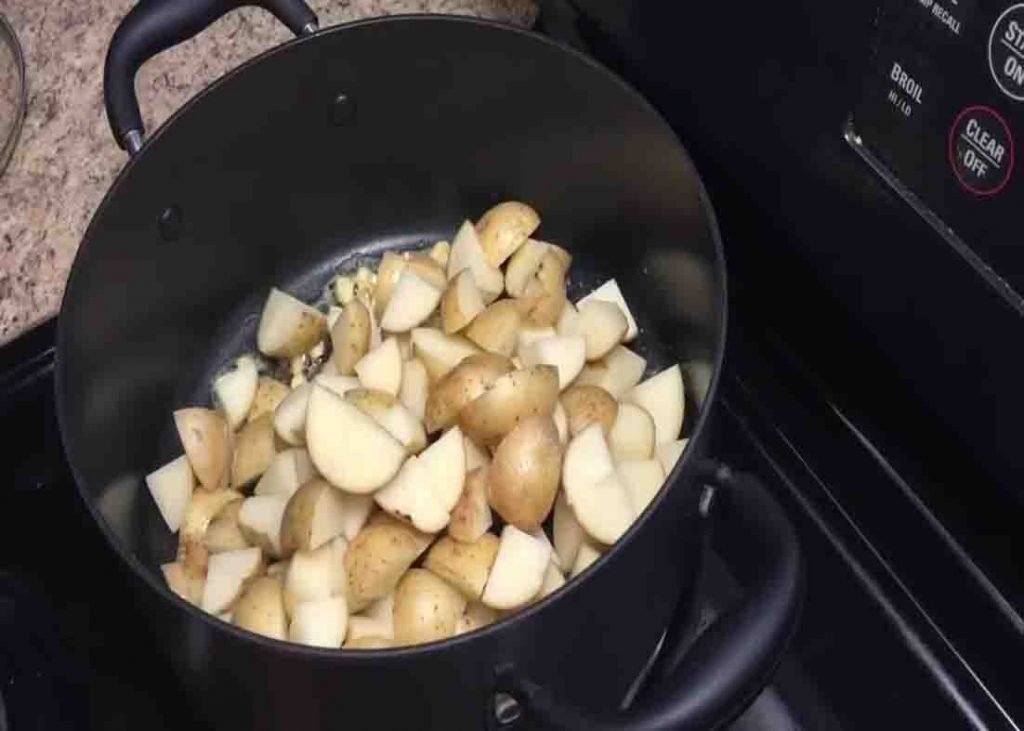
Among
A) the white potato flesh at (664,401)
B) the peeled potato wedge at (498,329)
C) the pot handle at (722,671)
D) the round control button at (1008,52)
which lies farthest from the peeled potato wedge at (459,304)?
the round control button at (1008,52)

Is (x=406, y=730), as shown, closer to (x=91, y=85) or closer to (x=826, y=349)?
(x=826, y=349)

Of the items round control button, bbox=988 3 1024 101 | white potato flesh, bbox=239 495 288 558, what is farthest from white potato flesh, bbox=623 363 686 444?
round control button, bbox=988 3 1024 101

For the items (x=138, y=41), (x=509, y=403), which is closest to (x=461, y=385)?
(x=509, y=403)

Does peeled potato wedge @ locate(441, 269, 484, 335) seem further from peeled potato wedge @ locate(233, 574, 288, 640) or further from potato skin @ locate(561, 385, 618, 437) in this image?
peeled potato wedge @ locate(233, 574, 288, 640)

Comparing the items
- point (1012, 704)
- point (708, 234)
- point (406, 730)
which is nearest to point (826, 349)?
point (708, 234)

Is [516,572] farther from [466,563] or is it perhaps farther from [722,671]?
[722,671]

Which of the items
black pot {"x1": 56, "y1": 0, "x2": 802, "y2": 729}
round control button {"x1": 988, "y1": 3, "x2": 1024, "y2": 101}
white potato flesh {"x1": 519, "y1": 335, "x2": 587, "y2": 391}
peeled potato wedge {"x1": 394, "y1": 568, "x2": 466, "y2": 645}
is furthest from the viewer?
white potato flesh {"x1": 519, "y1": 335, "x2": 587, "y2": 391}
